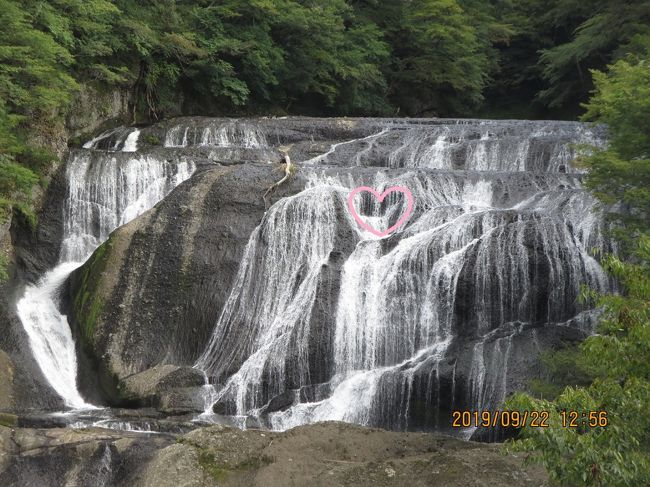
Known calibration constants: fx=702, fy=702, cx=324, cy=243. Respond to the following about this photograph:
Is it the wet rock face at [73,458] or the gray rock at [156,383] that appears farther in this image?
the gray rock at [156,383]

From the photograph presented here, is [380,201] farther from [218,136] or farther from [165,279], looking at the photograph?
[218,136]

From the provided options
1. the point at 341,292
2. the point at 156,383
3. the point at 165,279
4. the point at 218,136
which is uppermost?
the point at 218,136

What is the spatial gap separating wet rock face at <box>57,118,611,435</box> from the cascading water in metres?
0.02

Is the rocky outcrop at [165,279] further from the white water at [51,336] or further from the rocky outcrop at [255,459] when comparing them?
the rocky outcrop at [255,459]

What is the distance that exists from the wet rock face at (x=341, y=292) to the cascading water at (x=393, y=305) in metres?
0.02

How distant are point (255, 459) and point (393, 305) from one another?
506 cm

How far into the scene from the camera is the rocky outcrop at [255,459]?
289 inches

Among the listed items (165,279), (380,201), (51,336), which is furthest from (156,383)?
(380,201)

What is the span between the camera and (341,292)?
1265cm

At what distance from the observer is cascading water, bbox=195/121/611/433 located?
442 inches

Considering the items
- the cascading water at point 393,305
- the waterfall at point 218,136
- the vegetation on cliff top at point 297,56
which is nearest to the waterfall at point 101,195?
the vegetation on cliff top at point 297,56

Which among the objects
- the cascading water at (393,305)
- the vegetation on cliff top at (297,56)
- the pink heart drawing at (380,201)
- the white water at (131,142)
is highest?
the vegetation on cliff top at (297,56)

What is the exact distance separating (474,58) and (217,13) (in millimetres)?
11826

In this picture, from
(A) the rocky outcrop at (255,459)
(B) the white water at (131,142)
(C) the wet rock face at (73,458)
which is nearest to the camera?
(A) the rocky outcrop at (255,459)
